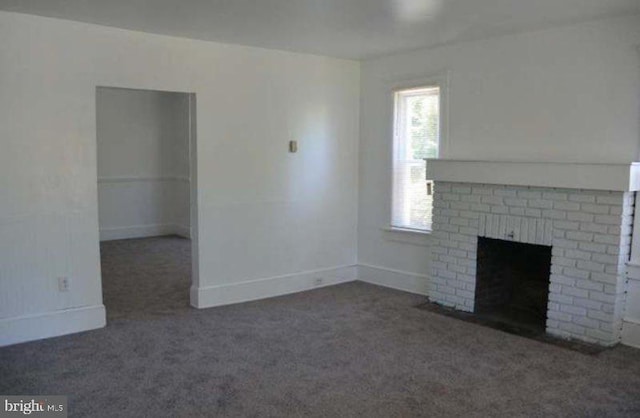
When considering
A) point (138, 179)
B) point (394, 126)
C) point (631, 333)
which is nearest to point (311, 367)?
point (631, 333)

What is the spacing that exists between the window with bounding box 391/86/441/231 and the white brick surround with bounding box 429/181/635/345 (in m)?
0.53

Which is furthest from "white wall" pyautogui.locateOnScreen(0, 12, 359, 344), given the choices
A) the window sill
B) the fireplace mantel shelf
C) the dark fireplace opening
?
the dark fireplace opening

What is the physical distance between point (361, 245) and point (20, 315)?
3308mm

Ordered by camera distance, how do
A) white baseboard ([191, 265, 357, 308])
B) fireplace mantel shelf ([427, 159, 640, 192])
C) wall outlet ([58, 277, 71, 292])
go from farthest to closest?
1. white baseboard ([191, 265, 357, 308])
2. wall outlet ([58, 277, 71, 292])
3. fireplace mantel shelf ([427, 159, 640, 192])

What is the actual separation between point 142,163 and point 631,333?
279 inches

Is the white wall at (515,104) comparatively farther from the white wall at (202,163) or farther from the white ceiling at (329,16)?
the white wall at (202,163)

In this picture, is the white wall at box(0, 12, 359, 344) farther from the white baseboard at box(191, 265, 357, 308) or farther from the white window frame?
the white window frame

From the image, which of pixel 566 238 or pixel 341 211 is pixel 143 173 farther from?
pixel 566 238

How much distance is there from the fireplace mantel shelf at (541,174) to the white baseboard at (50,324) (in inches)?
119

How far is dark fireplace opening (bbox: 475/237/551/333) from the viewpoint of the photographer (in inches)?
197

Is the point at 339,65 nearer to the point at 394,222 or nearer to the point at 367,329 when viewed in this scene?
the point at 394,222

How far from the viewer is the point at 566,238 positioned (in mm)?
4336

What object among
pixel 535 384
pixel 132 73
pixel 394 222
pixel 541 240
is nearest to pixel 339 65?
pixel 394 222

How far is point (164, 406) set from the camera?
3164 millimetres
